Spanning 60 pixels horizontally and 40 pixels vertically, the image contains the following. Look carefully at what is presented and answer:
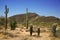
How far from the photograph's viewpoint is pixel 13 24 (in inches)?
1206

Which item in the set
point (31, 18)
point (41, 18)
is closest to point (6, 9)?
point (41, 18)

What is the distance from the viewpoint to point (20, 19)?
95.5 meters

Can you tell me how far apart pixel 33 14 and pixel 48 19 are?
1557 cm

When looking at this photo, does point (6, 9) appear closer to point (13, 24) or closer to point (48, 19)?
point (13, 24)

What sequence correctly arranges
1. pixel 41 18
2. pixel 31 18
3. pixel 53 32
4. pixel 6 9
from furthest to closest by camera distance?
1. pixel 31 18
2. pixel 41 18
3. pixel 6 9
4. pixel 53 32

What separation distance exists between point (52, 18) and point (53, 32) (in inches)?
2597

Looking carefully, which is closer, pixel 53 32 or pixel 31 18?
pixel 53 32

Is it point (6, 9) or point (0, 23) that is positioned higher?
point (6, 9)

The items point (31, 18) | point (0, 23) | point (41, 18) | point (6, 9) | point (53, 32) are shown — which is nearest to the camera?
point (53, 32)

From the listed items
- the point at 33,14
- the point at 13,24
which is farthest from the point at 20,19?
the point at 13,24

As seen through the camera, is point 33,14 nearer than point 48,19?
No

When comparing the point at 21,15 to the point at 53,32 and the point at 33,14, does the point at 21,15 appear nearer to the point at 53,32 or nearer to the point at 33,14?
the point at 33,14

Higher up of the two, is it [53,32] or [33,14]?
[33,14]

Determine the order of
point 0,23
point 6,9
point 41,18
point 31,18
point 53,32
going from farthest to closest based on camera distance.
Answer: point 31,18 → point 41,18 → point 0,23 → point 6,9 → point 53,32
